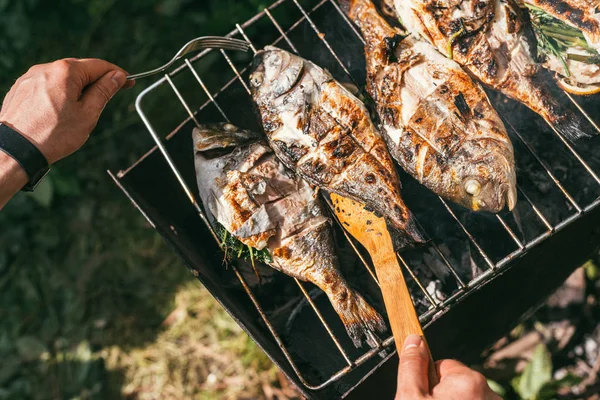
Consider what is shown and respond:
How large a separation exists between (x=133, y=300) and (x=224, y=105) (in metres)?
2.36

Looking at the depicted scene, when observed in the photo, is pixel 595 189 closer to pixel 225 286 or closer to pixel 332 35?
pixel 332 35

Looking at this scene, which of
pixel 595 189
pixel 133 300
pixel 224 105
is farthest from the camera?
pixel 133 300

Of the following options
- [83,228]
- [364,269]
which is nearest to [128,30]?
[83,228]

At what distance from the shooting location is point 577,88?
10.2 feet

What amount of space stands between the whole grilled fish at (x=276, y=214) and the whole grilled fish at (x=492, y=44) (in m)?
1.25

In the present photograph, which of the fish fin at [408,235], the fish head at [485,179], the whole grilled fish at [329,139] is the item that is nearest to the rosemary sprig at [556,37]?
the fish head at [485,179]

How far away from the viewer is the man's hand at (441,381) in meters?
2.20

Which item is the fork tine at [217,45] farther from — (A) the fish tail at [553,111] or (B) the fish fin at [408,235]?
(A) the fish tail at [553,111]

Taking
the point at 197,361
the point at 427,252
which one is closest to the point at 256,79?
the point at 427,252

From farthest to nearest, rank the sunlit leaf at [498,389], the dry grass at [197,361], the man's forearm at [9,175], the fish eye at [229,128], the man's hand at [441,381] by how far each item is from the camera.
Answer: the dry grass at [197,361], the sunlit leaf at [498,389], the fish eye at [229,128], the man's forearm at [9,175], the man's hand at [441,381]

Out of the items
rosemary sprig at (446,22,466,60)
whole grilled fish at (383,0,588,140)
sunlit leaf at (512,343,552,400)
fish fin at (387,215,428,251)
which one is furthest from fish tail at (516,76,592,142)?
sunlit leaf at (512,343,552,400)

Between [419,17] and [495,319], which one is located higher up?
[419,17]

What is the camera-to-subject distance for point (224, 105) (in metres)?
3.69

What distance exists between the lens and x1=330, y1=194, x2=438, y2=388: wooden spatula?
2.59 meters
